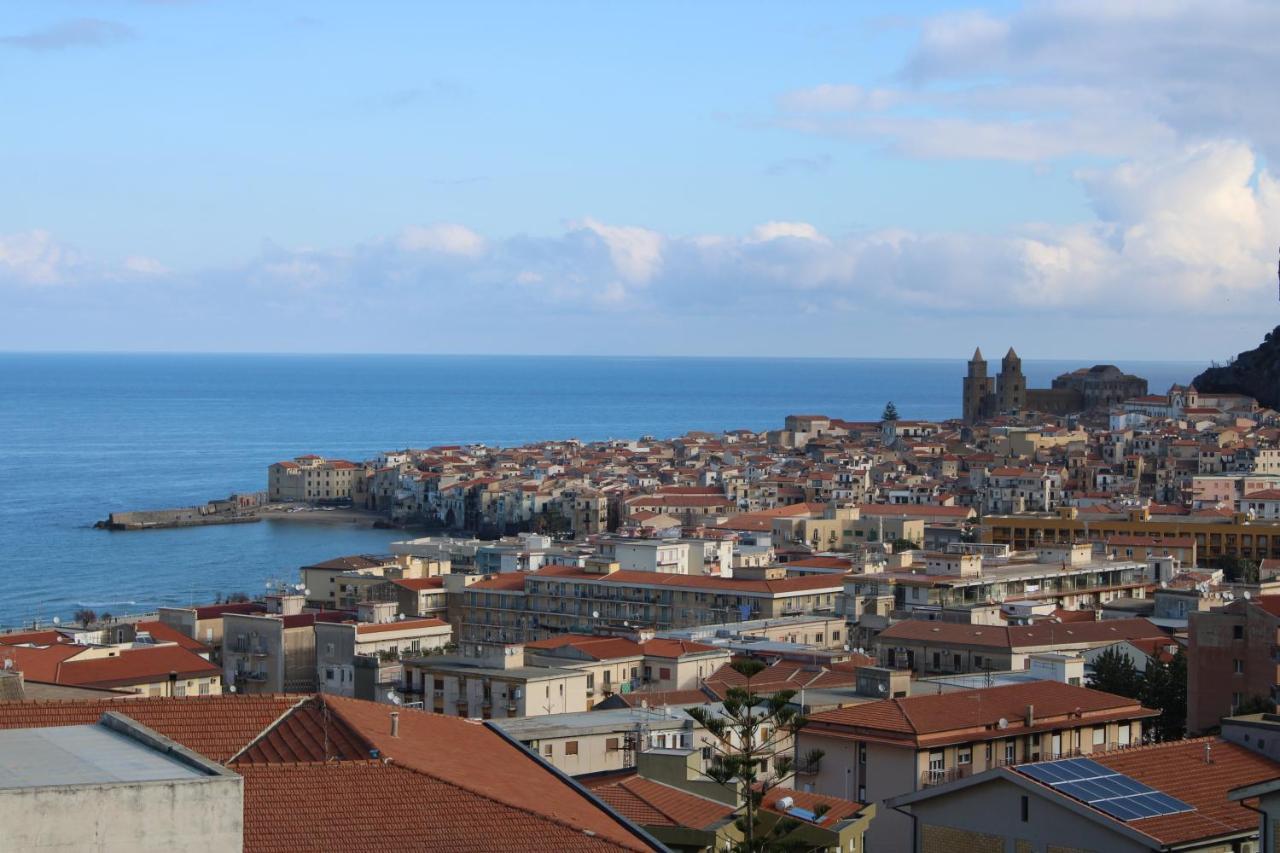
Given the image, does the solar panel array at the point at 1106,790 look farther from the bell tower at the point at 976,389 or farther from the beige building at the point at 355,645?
the bell tower at the point at 976,389

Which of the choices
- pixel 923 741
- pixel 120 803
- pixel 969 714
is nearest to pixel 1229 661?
pixel 969 714

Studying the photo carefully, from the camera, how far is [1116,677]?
22.2 meters

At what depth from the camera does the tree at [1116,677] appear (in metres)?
21.8

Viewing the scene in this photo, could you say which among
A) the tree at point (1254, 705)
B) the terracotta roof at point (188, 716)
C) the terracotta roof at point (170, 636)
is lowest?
the terracotta roof at point (170, 636)

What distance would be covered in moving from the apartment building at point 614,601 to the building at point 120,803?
27.1 metres

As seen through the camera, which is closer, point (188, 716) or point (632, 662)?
point (188, 716)

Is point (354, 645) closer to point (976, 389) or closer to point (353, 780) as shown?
point (353, 780)

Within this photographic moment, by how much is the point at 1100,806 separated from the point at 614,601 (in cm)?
2487

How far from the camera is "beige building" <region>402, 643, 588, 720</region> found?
2139 cm

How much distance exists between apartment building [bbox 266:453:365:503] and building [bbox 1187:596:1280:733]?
68697 mm

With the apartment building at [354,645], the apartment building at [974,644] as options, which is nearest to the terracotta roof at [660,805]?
the apartment building at [974,644]

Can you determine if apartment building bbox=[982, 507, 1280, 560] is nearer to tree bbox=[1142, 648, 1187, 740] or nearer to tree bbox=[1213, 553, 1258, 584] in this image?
tree bbox=[1213, 553, 1258, 584]

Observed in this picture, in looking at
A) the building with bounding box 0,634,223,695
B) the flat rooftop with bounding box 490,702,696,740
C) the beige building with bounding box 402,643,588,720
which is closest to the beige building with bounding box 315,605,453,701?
the building with bounding box 0,634,223,695

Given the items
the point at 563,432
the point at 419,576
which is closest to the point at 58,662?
the point at 419,576
